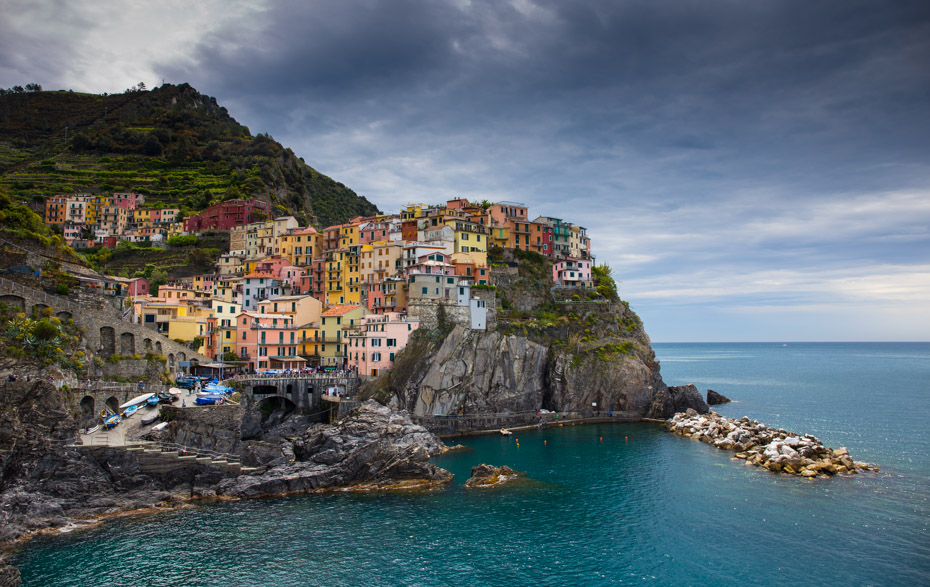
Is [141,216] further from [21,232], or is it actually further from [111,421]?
[111,421]

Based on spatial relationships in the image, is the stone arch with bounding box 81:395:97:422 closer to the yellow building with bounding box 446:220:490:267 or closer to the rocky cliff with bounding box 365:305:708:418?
Result: the rocky cliff with bounding box 365:305:708:418

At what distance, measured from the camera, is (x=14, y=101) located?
594ft

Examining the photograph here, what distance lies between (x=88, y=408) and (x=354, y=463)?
21.8m

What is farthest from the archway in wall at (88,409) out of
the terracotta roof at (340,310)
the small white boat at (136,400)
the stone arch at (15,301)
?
the terracotta roof at (340,310)

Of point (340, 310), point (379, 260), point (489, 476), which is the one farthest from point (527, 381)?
point (379, 260)

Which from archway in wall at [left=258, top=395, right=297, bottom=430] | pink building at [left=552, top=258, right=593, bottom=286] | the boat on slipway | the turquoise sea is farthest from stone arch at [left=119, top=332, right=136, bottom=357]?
pink building at [left=552, top=258, right=593, bottom=286]

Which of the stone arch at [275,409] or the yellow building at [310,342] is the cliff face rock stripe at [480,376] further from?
the yellow building at [310,342]

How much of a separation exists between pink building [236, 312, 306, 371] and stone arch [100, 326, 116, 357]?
19.5 meters

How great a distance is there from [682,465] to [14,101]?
21432 centimetres

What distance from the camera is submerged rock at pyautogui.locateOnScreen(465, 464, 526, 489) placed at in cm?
5052

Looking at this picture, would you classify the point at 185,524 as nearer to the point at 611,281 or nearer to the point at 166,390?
the point at 166,390

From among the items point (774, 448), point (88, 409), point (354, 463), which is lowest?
point (774, 448)

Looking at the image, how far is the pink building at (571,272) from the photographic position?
96438 mm

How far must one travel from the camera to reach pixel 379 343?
73625 mm
